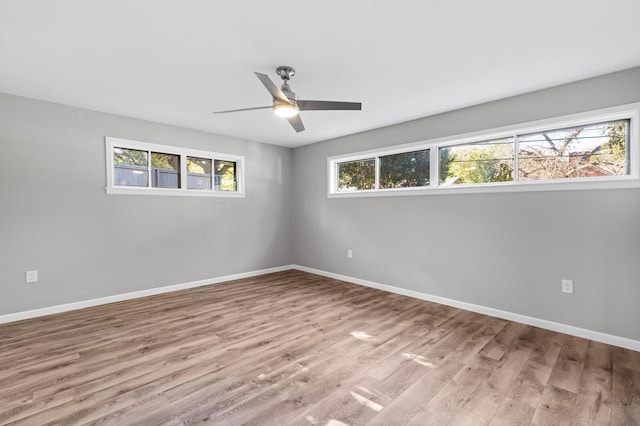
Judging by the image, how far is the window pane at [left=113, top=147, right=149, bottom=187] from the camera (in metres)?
4.01

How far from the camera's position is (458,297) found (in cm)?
372

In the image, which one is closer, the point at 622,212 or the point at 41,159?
the point at 622,212

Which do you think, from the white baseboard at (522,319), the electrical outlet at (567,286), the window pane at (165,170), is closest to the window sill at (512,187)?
the electrical outlet at (567,286)

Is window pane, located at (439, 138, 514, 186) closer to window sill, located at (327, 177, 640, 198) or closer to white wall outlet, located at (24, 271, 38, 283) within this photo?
window sill, located at (327, 177, 640, 198)

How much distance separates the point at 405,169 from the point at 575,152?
1902mm

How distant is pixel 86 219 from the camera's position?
370 centimetres

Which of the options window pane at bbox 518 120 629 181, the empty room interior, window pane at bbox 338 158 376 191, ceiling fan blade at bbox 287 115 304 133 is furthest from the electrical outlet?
ceiling fan blade at bbox 287 115 304 133

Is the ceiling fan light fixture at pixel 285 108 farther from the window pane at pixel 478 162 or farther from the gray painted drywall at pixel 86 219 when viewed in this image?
the gray painted drywall at pixel 86 219

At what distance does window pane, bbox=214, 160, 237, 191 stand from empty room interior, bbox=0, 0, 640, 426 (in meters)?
0.05

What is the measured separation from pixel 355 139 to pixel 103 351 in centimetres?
416

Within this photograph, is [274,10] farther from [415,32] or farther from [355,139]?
[355,139]

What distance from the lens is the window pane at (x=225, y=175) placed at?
198 inches

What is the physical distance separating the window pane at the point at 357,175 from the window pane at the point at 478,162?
1162 millimetres

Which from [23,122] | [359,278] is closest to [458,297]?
[359,278]
